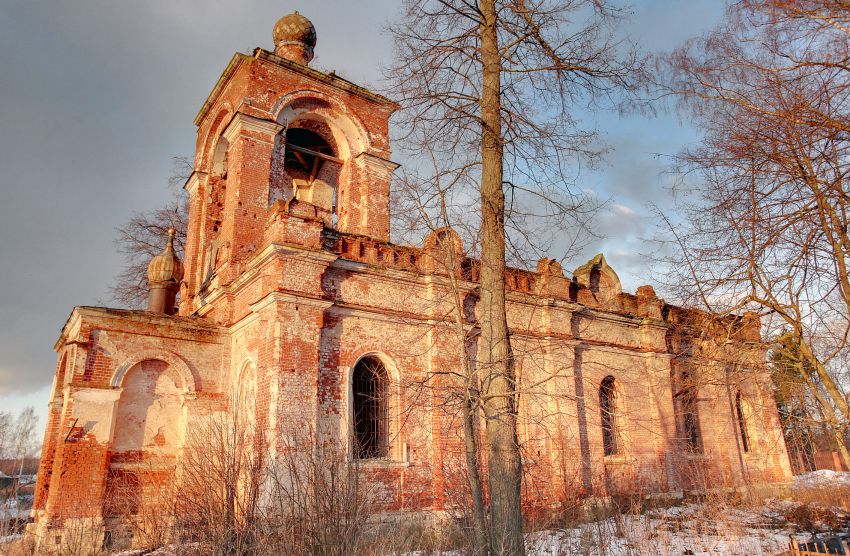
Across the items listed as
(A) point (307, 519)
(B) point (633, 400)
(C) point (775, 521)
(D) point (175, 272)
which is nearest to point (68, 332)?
(D) point (175, 272)

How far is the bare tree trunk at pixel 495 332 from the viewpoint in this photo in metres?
6.71

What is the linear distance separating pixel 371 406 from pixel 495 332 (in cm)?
485

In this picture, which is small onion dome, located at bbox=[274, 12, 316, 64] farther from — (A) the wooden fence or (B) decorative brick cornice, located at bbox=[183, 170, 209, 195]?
(A) the wooden fence

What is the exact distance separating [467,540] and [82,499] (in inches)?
269

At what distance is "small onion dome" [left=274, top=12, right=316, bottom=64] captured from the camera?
15.7 m

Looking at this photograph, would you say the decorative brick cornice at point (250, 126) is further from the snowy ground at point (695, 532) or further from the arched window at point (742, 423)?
the arched window at point (742, 423)

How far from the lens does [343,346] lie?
11008mm

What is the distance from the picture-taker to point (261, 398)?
1023 centimetres

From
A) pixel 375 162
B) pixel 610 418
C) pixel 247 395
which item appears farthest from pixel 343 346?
pixel 610 418

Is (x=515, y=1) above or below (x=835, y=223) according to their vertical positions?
above

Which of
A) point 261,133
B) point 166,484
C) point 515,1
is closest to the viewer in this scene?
point 515,1

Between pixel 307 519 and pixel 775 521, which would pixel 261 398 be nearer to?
pixel 307 519

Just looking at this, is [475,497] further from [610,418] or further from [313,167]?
[313,167]

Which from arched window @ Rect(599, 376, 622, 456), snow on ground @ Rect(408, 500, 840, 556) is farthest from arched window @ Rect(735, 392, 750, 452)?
arched window @ Rect(599, 376, 622, 456)
